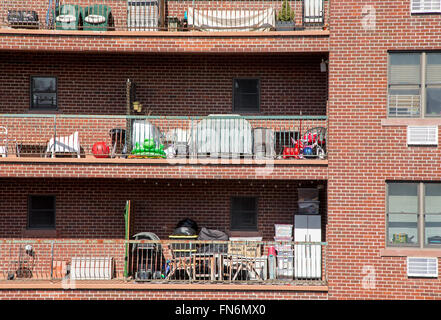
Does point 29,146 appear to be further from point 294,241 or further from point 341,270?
point 341,270

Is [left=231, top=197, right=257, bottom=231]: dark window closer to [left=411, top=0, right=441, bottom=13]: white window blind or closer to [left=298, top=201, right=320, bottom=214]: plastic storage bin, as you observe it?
[left=298, top=201, right=320, bottom=214]: plastic storage bin

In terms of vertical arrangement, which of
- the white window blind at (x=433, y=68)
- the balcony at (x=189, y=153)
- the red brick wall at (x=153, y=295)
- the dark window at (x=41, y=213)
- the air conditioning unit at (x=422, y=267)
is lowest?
the red brick wall at (x=153, y=295)

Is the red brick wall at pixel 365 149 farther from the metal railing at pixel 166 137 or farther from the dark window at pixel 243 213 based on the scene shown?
the dark window at pixel 243 213

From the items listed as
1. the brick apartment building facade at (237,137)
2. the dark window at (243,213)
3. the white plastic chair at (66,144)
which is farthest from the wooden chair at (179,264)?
the white plastic chair at (66,144)

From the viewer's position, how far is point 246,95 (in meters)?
15.5

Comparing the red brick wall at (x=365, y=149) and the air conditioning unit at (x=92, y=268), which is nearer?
the red brick wall at (x=365, y=149)

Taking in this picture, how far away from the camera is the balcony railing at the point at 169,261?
541 inches

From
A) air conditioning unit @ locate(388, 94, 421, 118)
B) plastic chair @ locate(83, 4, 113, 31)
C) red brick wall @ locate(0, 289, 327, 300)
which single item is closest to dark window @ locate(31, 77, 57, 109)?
plastic chair @ locate(83, 4, 113, 31)

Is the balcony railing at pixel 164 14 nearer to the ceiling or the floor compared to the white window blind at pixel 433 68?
nearer to the ceiling

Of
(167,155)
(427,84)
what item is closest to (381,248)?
(427,84)

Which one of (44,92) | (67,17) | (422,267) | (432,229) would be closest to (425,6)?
(432,229)

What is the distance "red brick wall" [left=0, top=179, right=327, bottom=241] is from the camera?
15.3 meters

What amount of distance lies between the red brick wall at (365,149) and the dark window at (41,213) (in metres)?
7.50

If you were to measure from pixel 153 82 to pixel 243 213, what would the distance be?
14.3 feet
